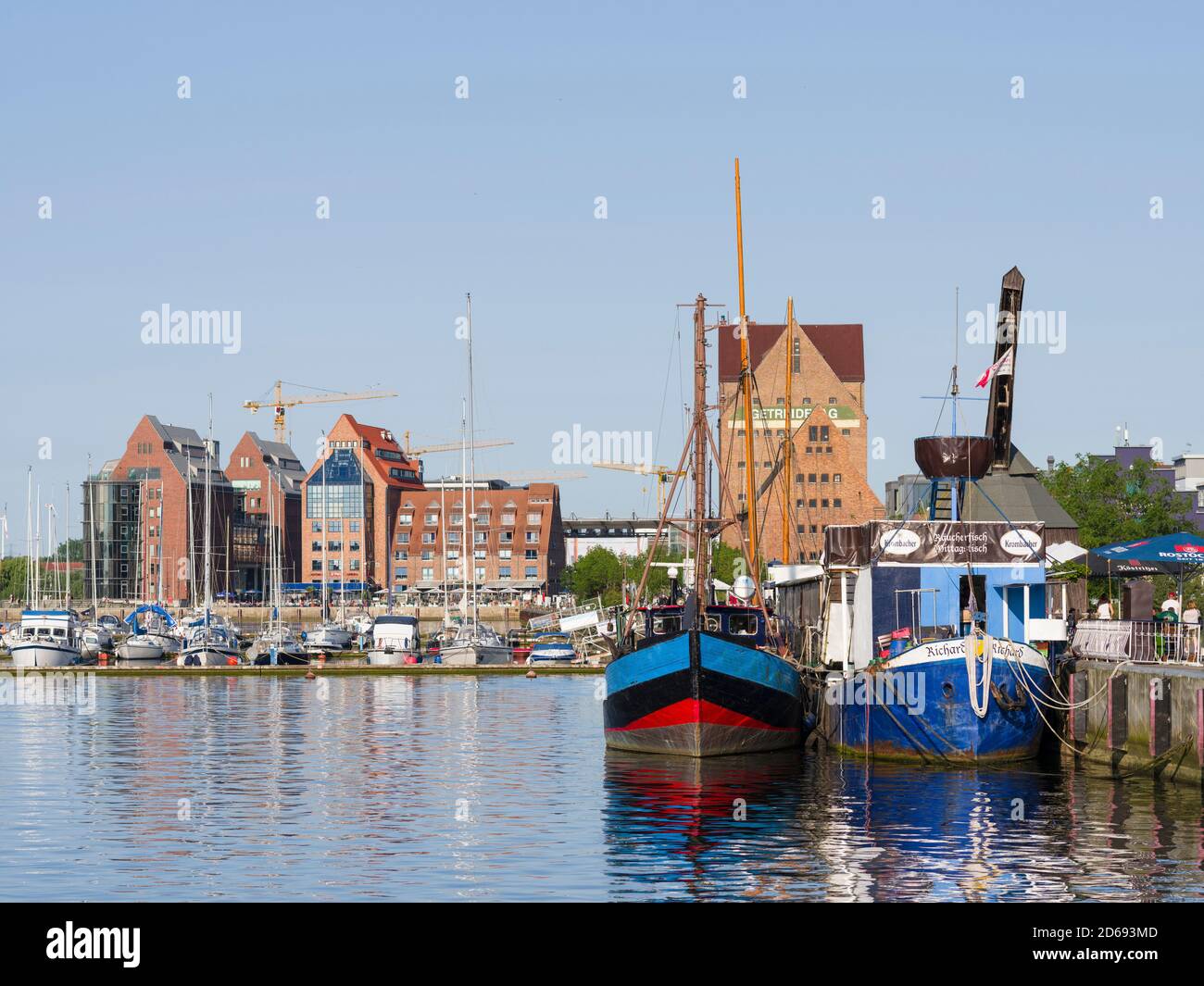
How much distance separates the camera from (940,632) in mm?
48688

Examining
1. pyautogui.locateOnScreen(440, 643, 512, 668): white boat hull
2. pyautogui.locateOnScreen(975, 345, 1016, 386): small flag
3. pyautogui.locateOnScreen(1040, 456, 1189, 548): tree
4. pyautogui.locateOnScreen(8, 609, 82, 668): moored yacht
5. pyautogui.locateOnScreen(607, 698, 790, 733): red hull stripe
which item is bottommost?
pyautogui.locateOnScreen(440, 643, 512, 668): white boat hull

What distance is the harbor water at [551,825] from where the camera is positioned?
28.4 metres

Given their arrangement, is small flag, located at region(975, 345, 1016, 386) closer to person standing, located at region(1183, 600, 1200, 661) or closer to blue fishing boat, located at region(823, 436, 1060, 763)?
blue fishing boat, located at region(823, 436, 1060, 763)

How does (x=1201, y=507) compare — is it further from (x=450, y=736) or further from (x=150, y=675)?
(x=450, y=736)

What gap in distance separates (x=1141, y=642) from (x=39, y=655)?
Result: 87.7m

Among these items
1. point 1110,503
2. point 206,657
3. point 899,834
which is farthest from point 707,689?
point 206,657

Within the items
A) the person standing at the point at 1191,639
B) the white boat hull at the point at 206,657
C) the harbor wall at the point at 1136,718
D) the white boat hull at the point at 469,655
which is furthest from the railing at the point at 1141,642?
the white boat hull at the point at 206,657

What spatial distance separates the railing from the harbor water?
366 cm

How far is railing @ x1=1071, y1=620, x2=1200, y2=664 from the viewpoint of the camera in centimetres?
4616

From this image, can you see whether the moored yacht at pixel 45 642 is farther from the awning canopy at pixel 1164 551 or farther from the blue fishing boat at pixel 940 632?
the awning canopy at pixel 1164 551

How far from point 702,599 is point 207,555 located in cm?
9497

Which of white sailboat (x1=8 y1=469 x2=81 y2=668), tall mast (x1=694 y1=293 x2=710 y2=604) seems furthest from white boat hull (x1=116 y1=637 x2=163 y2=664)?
tall mast (x1=694 y1=293 x2=710 y2=604)

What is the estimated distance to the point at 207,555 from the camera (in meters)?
140
